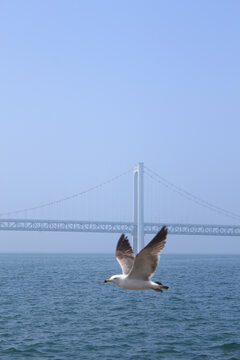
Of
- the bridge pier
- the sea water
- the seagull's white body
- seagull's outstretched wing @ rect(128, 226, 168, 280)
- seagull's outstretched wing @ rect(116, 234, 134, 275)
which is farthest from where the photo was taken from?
the bridge pier

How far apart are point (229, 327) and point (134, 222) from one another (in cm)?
4942

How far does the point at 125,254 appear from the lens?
8.05 m

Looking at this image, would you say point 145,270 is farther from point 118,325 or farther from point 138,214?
point 138,214

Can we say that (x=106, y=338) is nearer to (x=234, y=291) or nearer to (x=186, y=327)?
(x=186, y=327)

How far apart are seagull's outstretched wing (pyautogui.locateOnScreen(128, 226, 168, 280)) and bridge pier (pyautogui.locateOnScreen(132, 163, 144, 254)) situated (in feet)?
173

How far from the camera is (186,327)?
18.8m

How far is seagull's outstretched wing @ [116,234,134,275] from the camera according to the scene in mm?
7961

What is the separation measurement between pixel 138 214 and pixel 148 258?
60.3m

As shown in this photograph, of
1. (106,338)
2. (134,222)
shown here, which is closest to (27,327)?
(106,338)

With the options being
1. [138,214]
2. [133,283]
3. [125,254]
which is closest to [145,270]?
[133,283]

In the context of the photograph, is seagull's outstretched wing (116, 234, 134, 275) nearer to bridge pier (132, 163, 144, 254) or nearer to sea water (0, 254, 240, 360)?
sea water (0, 254, 240, 360)

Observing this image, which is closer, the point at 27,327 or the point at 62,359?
the point at 62,359

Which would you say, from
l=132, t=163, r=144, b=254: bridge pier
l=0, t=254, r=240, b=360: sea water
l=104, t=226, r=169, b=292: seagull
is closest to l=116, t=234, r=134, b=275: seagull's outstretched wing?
l=104, t=226, r=169, b=292: seagull

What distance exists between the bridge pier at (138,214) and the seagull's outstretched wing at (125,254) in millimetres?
51764
